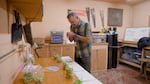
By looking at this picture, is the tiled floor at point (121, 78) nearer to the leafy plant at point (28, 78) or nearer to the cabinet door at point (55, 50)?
the cabinet door at point (55, 50)

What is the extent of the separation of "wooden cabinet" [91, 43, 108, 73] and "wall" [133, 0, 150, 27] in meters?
1.74

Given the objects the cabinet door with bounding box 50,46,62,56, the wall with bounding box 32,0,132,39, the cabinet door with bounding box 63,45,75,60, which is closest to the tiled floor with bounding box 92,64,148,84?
the cabinet door with bounding box 63,45,75,60

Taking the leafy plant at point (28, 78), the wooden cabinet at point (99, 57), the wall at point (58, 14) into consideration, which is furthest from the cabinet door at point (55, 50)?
the leafy plant at point (28, 78)

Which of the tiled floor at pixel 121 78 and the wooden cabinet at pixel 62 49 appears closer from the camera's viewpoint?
the tiled floor at pixel 121 78

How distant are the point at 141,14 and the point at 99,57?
2.33 m

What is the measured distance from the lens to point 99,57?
12.4ft

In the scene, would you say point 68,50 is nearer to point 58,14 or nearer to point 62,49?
point 62,49

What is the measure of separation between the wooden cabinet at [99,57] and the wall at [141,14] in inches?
68.5

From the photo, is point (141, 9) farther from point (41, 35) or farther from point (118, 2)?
point (41, 35)

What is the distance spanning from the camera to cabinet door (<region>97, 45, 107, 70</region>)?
377cm

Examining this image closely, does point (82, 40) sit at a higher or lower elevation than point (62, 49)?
higher

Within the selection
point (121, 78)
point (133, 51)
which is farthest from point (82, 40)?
point (133, 51)

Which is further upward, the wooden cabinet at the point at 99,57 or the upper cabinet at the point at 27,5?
the upper cabinet at the point at 27,5

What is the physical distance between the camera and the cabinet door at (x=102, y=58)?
377cm
